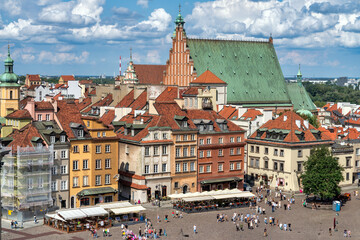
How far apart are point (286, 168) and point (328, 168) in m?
12.4

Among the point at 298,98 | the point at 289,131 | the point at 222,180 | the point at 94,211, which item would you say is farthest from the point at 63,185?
the point at 298,98

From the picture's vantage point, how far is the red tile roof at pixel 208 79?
140 meters

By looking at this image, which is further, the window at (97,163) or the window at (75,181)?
the window at (97,163)

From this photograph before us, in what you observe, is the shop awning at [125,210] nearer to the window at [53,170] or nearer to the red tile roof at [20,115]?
the window at [53,170]

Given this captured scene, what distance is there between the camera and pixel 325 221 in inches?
3531

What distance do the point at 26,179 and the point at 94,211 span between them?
10323mm

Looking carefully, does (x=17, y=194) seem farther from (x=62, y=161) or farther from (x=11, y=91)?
(x=11, y=91)

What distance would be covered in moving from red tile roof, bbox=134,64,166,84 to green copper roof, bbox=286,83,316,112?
1484 inches

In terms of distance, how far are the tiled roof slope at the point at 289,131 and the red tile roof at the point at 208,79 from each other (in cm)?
2416

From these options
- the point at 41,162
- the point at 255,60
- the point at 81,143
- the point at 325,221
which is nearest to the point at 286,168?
the point at 325,221

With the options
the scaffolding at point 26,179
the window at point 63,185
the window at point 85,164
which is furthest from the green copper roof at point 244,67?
the scaffolding at point 26,179

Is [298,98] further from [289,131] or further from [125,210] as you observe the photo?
[125,210]

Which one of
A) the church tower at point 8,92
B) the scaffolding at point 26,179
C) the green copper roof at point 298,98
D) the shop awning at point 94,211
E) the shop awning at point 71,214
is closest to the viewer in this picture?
the shop awning at point 71,214

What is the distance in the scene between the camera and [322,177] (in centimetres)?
9800
